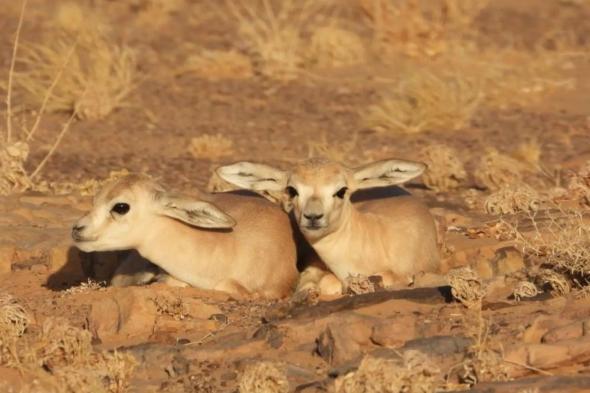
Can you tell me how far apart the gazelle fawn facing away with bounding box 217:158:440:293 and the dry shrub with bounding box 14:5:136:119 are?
7.96 m

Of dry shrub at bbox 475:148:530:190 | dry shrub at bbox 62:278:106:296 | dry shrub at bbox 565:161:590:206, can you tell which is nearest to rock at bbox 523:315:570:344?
dry shrub at bbox 62:278:106:296

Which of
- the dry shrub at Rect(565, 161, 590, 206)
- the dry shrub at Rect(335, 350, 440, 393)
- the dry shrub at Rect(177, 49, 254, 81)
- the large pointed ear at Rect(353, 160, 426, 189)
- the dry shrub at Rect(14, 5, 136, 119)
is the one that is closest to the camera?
the dry shrub at Rect(335, 350, 440, 393)

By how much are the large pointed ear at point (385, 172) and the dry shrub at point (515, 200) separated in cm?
183

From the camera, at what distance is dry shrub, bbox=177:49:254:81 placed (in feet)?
75.0

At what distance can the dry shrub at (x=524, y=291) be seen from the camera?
1035 centimetres

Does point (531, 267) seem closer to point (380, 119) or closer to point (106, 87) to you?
point (380, 119)

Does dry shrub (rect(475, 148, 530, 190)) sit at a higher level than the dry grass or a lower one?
lower

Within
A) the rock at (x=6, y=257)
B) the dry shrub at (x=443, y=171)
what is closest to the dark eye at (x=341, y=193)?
the rock at (x=6, y=257)

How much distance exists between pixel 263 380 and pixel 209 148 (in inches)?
366

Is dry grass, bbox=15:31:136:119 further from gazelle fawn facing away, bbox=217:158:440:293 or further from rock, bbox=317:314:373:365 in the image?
rock, bbox=317:314:373:365

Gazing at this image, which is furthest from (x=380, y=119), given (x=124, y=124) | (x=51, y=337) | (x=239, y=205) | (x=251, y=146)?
(x=51, y=337)

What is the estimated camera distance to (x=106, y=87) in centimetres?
2033

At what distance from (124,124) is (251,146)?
83.9 inches

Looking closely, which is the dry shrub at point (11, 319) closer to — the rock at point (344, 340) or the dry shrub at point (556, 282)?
the rock at point (344, 340)
